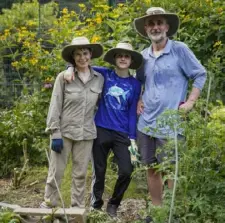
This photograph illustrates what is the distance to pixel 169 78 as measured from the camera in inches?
179

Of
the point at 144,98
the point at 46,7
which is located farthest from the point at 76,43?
the point at 46,7

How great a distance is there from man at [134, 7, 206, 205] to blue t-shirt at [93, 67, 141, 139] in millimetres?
114

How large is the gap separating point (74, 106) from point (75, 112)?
2.0 inches

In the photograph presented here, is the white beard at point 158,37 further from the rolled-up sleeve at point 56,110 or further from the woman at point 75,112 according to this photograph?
the rolled-up sleeve at point 56,110

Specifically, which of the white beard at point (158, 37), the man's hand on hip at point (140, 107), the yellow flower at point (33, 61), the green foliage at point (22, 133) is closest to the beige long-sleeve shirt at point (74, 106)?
the man's hand on hip at point (140, 107)

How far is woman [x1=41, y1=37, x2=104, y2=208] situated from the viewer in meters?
4.67

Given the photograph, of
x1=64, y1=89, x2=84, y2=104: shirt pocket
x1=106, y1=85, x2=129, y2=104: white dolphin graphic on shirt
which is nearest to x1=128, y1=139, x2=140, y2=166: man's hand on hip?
x1=106, y1=85, x2=129, y2=104: white dolphin graphic on shirt

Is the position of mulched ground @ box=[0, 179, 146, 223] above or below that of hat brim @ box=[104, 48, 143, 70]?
below

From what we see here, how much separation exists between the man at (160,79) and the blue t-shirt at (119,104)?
0.11 meters

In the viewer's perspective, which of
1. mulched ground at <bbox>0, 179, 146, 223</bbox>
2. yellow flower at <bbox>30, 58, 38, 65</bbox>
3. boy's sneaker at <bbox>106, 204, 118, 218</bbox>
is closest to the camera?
boy's sneaker at <bbox>106, 204, 118, 218</bbox>

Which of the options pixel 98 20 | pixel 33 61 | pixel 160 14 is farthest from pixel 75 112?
pixel 33 61

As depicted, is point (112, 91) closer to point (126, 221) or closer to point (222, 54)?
point (126, 221)

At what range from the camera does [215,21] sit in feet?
22.0

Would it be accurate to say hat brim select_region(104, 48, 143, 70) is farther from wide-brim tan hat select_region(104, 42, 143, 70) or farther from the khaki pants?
the khaki pants
